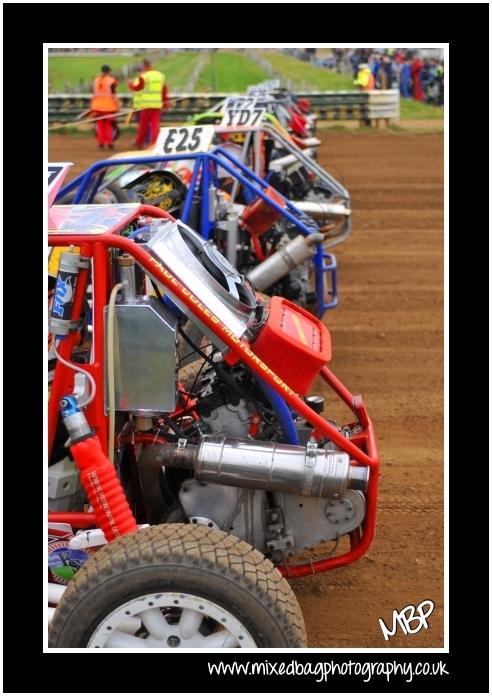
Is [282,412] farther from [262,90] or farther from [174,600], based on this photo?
[262,90]

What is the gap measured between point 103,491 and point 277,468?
0.68 m

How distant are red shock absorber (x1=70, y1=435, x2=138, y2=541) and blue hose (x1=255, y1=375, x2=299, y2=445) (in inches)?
27.3

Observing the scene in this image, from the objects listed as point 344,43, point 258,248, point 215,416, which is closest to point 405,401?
point 258,248

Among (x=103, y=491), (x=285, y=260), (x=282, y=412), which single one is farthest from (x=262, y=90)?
(x=103, y=491)

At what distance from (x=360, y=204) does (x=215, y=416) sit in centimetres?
1166

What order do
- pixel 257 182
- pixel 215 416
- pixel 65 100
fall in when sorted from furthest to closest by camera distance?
pixel 65 100
pixel 257 182
pixel 215 416

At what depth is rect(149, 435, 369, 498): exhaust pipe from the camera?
12.6ft

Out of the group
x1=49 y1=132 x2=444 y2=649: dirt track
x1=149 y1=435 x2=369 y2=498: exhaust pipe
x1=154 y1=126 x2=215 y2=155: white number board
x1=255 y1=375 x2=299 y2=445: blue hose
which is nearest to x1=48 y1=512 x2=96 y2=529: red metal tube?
x1=149 y1=435 x2=369 y2=498: exhaust pipe

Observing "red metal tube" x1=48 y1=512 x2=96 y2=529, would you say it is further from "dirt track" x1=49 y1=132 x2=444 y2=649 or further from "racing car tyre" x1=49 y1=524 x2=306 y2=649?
"dirt track" x1=49 y1=132 x2=444 y2=649

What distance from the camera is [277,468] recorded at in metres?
3.86

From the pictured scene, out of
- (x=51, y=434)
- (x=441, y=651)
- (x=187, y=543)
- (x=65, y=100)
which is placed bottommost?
(x=441, y=651)

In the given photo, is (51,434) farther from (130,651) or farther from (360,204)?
(360,204)

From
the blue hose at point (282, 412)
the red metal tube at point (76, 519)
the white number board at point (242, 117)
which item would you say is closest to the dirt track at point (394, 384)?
the blue hose at point (282, 412)

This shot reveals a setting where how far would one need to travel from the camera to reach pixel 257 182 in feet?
28.0
